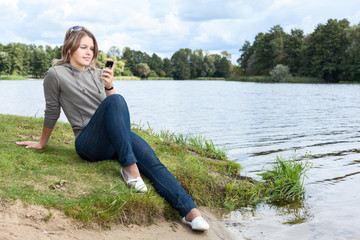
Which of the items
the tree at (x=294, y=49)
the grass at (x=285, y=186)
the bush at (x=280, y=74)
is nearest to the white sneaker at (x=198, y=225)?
the grass at (x=285, y=186)

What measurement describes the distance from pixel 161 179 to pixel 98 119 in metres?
0.92

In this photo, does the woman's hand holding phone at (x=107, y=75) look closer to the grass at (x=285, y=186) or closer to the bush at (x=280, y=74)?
the grass at (x=285, y=186)

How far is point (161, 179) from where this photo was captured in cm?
359

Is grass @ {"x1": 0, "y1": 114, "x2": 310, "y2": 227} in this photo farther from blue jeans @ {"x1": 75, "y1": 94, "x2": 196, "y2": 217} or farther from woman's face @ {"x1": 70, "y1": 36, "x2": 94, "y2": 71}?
woman's face @ {"x1": 70, "y1": 36, "x2": 94, "y2": 71}

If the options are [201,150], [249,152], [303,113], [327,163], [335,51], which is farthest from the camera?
[335,51]

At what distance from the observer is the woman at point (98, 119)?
11.3 ft

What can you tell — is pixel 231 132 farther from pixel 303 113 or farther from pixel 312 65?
pixel 312 65

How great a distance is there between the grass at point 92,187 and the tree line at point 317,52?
179ft

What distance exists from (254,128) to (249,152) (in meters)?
4.28

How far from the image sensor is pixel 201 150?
685cm

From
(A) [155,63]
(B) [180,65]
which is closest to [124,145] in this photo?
(A) [155,63]

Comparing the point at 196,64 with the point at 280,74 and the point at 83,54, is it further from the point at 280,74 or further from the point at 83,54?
the point at 83,54

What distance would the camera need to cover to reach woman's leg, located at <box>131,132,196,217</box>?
3.46 meters

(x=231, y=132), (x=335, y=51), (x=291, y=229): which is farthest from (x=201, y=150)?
(x=335, y=51)
